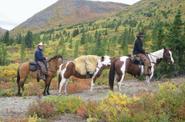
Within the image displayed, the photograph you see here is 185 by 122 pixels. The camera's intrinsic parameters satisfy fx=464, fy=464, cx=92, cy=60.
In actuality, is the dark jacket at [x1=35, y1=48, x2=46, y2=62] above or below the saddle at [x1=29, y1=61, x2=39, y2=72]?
above

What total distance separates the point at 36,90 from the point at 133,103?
12363 mm

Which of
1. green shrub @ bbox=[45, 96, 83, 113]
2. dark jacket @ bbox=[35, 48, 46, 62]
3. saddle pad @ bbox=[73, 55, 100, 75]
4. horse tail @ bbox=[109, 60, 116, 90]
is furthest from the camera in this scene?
saddle pad @ bbox=[73, 55, 100, 75]

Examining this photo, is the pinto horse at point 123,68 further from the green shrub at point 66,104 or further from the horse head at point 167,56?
the green shrub at point 66,104

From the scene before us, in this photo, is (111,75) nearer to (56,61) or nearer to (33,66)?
(56,61)

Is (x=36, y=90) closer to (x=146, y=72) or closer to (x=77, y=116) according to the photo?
(x=146, y=72)

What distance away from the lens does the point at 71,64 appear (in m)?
23.7

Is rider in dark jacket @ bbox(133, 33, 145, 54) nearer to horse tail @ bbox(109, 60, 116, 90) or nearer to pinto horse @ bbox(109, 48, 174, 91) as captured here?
pinto horse @ bbox(109, 48, 174, 91)

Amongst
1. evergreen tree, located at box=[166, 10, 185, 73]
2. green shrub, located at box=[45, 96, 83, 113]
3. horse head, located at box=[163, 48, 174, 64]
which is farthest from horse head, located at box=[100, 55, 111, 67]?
evergreen tree, located at box=[166, 10, 185, 73]

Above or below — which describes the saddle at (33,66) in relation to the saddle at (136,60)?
below

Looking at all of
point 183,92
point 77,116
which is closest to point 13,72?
point 77,116

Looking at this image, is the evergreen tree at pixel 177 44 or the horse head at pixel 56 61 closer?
the horse head at pixel 56 61

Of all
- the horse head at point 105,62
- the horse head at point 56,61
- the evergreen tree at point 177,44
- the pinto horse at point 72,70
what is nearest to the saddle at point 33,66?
the horse head at point 56,61

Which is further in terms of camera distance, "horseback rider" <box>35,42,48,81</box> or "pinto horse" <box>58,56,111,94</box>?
"horseback rider" <box>35,42,48,81</box>

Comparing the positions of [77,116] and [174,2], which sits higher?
[174,2]
